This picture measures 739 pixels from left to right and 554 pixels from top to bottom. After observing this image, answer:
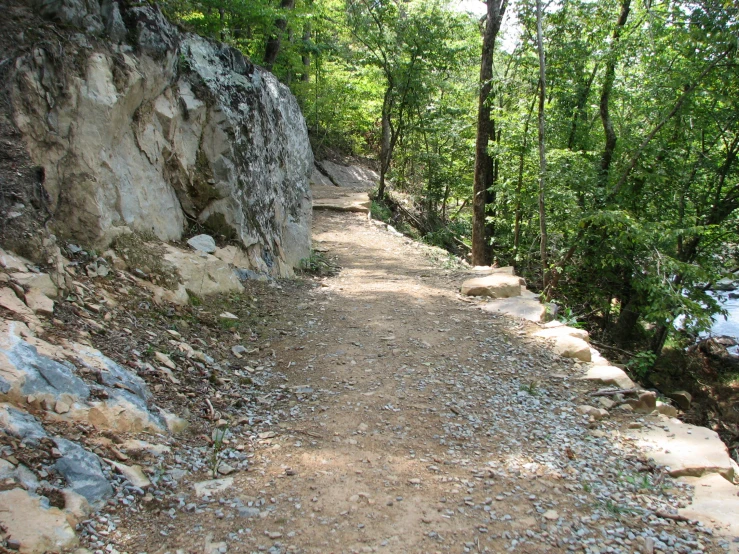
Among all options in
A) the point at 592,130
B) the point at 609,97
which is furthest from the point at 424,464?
the point at 592,130

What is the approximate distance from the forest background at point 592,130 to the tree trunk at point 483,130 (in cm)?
3

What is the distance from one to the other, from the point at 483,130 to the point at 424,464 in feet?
26.5

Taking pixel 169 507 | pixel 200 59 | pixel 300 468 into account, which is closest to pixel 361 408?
pixel 300 468

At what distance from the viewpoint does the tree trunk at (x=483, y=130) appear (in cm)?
944

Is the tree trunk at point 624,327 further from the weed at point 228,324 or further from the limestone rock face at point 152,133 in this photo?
the weed at point 228,324

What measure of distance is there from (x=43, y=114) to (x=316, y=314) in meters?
3.70

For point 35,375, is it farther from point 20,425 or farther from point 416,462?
point 416,462

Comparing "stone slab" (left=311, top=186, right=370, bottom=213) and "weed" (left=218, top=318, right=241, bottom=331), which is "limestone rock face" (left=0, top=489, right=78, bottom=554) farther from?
"stone slab" (left=311, top=186, right=370, bottom=213)

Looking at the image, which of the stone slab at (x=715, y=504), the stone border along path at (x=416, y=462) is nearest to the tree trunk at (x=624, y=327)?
the stone border along path at (x=416, y=462)

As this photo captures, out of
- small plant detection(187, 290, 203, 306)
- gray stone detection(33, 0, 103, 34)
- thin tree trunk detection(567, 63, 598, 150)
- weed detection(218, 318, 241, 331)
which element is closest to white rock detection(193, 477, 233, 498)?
weed detection(218, 318, 241, 331)

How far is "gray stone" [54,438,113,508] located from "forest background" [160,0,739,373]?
646cm

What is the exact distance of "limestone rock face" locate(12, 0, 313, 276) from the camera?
4.62 m

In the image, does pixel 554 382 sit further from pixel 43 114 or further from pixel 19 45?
pixel 19 45

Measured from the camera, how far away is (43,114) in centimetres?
447
